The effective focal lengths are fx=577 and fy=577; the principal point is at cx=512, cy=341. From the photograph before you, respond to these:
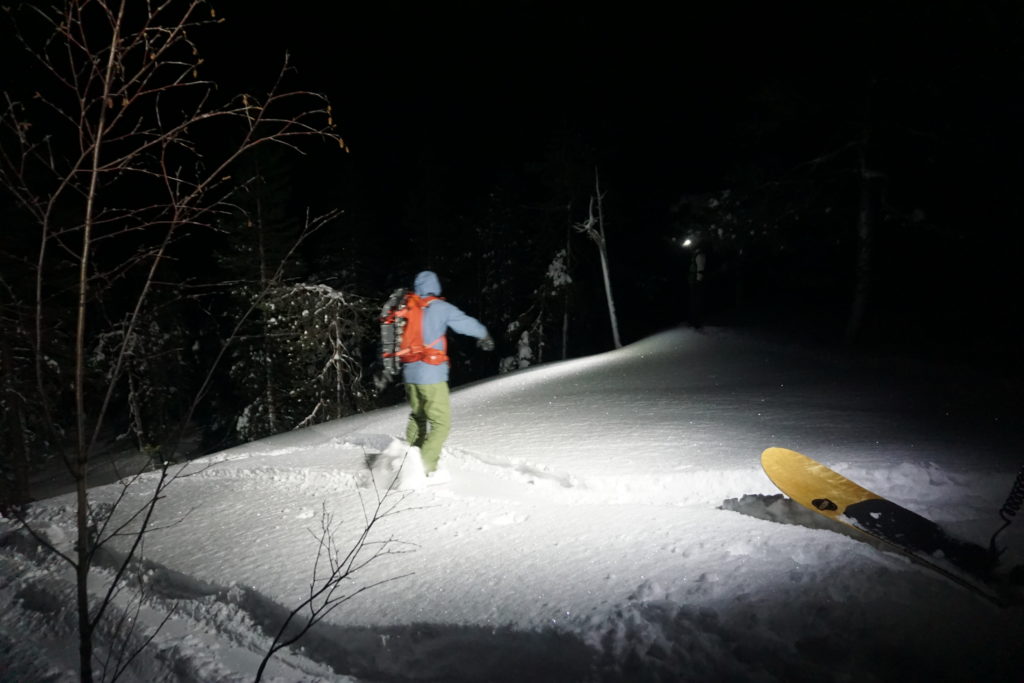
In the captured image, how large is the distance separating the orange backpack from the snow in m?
1.21

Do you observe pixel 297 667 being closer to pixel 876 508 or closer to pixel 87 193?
pixel 87 193

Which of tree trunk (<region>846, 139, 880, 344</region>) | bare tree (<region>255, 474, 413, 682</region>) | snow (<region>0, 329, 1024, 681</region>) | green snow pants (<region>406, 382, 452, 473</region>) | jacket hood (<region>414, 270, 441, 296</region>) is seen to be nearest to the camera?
snow (<region>0, 329, 1024, 681</region>)

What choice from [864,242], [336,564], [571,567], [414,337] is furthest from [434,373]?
[864,242]

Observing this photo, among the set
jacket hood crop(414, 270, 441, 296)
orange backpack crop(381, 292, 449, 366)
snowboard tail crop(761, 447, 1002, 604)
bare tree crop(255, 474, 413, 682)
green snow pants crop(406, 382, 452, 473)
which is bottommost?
snowboard tail crop(761, 447, 1002, 604)

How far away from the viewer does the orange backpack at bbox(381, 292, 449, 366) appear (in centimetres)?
580

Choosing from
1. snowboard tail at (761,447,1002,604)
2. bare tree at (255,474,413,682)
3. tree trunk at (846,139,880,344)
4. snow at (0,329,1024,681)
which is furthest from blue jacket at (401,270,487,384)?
tree trunk at (846,139,880,344)

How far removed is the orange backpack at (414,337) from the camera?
5.80 m

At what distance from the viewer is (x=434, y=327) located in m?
5.85

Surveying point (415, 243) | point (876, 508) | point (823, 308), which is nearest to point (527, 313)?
point (415, 243)

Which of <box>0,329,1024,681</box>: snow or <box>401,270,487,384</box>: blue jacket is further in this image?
<box>401,270,487,384</box>: blue jacket

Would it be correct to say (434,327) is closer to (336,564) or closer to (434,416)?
(434,416)

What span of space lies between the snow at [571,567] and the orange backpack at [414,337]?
1.21m

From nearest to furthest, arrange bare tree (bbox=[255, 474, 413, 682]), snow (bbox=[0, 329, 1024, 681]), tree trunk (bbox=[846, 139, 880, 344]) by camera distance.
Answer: snow (bbox=[0, 329, 1024, 681]), bare tree (bbox=[255, 474, 413, 682]), tree trunk (bbox=[846, 139, 880, 344])

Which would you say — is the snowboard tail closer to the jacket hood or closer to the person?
the person
